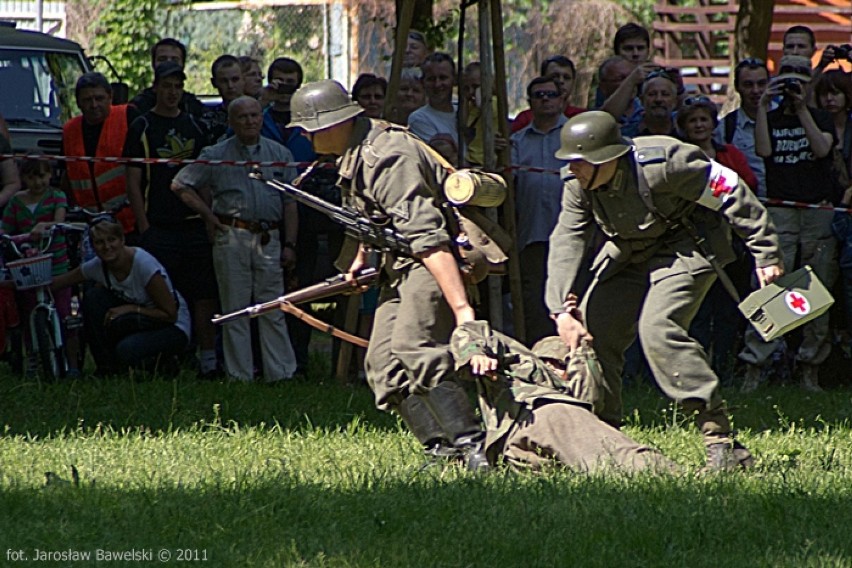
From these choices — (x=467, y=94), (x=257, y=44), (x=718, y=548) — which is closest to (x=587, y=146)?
(x=718, y=548)

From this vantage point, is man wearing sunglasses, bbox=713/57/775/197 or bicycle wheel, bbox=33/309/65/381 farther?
man wearing sunglasses, bbox=713/57/775/197

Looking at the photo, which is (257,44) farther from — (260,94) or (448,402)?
(448,402)

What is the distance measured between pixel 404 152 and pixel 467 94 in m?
3.11

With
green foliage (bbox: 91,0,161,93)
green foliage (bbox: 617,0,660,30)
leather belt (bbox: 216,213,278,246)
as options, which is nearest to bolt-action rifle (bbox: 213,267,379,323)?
leather belt (bbox: 216,213,278,246)

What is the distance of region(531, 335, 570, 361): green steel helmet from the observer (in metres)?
6.83

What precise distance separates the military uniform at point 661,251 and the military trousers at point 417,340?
1.81 ft

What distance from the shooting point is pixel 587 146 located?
6.24 m

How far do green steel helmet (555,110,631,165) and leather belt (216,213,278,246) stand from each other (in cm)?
370

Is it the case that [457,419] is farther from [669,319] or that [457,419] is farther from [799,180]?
[799,180]

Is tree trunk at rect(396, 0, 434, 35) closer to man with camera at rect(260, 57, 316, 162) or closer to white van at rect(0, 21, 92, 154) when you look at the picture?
man with camera at rect(260, 57, 316, 162)

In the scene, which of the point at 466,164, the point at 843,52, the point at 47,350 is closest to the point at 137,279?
the point at 47,350

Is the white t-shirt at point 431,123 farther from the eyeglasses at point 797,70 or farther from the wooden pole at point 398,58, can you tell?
the eyeglasses at point 797,70

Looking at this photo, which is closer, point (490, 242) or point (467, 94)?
point (490, 242)

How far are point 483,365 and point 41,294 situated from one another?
4477mm
